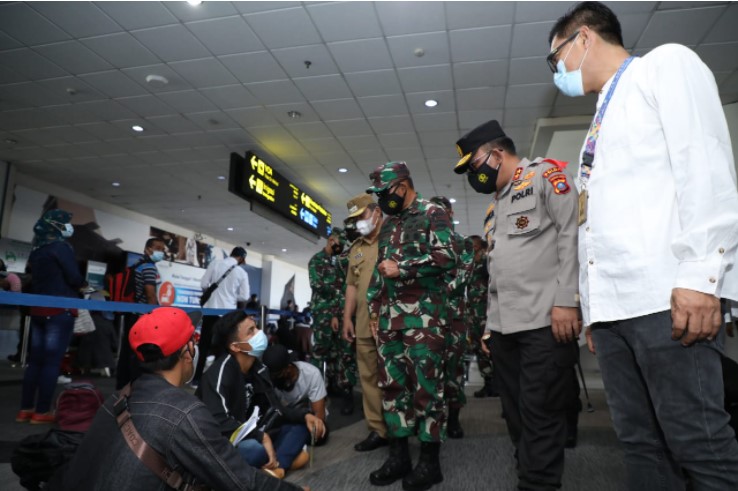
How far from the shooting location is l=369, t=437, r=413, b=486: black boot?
1.92 m

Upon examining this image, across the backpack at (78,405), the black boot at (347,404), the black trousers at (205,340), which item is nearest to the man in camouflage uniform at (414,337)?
the black boot at (347,404)

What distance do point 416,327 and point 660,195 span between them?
4.05ft

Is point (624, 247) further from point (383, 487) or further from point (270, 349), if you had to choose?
point (270, 349)

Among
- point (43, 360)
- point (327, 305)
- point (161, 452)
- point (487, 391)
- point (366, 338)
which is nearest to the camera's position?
point (161, 452)

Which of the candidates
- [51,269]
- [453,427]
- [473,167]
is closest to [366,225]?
[473,167]

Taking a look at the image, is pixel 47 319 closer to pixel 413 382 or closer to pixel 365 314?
pixel 365 314

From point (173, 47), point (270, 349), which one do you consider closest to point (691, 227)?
point (270, 349)

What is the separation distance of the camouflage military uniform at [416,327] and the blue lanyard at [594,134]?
0.92 meters

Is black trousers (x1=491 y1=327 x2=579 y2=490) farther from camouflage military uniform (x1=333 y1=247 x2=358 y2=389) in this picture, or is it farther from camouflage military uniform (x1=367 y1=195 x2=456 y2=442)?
camouflage military uniform (x1=333 y1=247 x2=358 y2=389)

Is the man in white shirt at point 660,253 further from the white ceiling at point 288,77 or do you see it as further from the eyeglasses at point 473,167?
the white ceiling at point 288,77

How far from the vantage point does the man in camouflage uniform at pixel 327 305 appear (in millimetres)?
4312

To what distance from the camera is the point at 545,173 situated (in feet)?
5.25

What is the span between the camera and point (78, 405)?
9.34ft

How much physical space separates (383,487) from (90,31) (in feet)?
15.7
